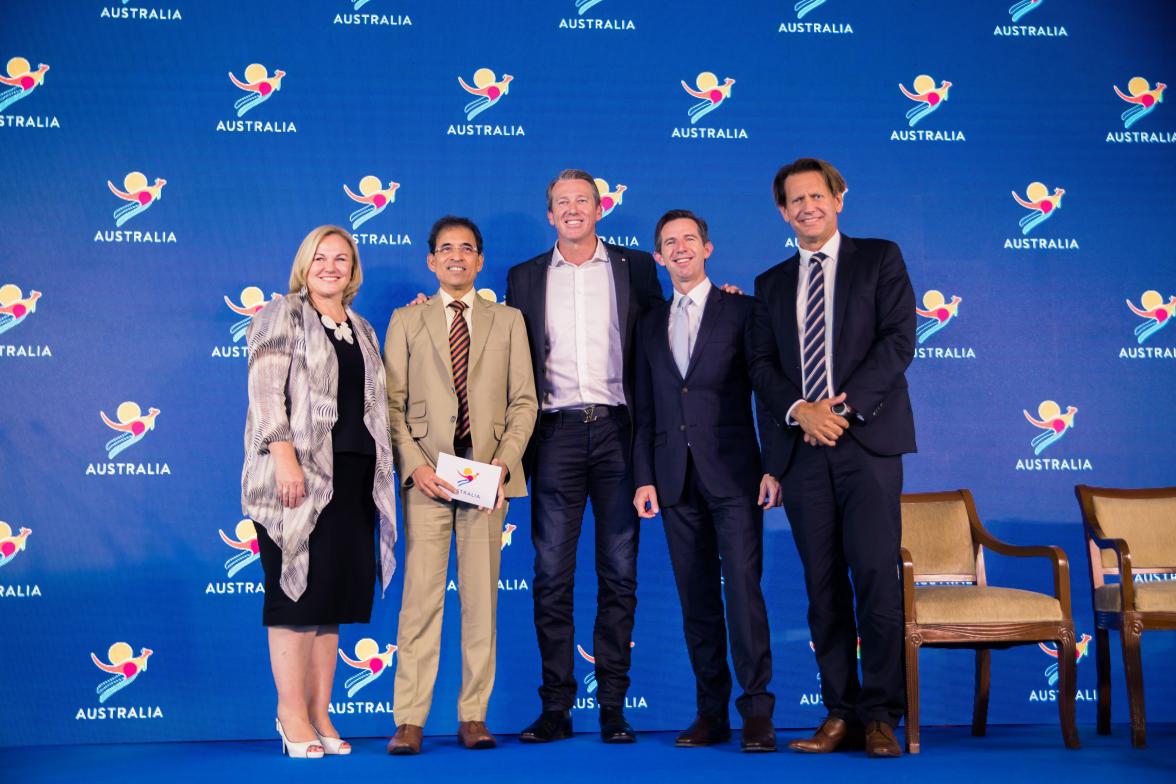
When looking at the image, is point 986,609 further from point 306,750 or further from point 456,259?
point 306,750

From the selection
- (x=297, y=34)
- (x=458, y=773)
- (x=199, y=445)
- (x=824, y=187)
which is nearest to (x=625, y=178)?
(x=824, y=187)

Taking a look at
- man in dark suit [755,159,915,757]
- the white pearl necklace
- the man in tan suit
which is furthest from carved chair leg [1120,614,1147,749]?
the white pearl necklace

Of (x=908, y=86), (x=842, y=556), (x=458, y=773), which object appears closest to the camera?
(x=458, y=773)

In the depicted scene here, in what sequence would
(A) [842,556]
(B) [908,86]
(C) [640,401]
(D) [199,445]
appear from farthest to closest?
(B) [908,86] < (D) [199,445] < (C) [640,401] < (A) [842,556]

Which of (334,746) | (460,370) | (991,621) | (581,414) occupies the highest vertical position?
(460,370)

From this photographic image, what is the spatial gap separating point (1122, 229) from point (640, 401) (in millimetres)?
2549

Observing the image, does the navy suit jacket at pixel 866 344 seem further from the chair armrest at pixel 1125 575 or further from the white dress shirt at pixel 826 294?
the chair armrest at pixel 1125 575

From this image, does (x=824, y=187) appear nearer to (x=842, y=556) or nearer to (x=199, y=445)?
(x=842, y=556)

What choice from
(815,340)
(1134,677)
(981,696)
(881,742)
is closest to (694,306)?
(815,340)

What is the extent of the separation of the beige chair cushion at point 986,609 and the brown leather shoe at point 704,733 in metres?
0.78

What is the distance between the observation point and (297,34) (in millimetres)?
4555

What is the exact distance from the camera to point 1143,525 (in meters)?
4.25

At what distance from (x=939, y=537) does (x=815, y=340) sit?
4.05 ft

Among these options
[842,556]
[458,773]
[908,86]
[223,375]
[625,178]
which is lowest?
[458,773]
